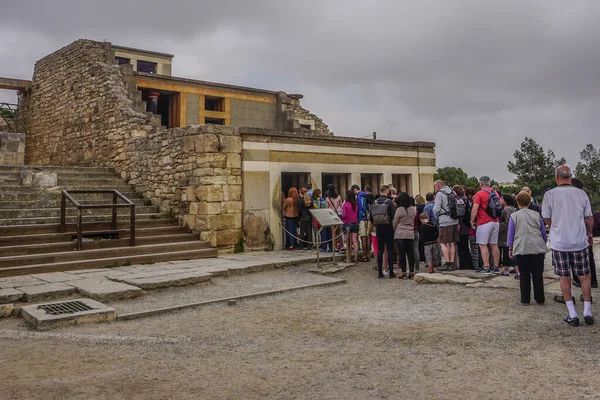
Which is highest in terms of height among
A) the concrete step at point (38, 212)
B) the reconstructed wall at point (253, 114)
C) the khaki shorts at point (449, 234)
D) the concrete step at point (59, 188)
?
the reconstructed wall at point (253, 114)

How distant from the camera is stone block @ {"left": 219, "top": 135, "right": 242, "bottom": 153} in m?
10.5

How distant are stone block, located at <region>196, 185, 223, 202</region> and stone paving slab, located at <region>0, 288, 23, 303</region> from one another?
4544 millimetres

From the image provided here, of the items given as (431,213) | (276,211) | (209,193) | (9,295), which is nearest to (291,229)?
(276,211)

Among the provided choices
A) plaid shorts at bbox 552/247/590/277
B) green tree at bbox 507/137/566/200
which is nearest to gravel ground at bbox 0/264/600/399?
plaid shorts at bbox 552/247/590/277

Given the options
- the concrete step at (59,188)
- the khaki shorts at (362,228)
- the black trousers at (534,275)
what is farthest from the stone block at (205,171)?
the black trousers at (534,275)

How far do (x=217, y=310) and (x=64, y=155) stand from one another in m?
11.8

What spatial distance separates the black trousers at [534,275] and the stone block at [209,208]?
6.39m

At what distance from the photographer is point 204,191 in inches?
405

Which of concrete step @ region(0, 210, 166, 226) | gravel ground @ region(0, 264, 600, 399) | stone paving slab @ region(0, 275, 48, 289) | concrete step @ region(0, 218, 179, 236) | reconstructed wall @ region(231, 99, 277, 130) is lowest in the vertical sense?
gravel ground @ region(0, 264, 600, 399)

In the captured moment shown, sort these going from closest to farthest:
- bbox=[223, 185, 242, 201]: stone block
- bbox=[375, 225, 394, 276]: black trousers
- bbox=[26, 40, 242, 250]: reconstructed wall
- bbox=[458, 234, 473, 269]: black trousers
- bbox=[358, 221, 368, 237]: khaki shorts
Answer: bbox=[375, 225, 394, 276]: black trousers
bbox=[458, 234, 473, 269]: black trousers
bbox=[358, 221, 368, 237]: khaki shorts
bbox=[26, 40, 242, 250]: reconstructed wall
bbox=[223, 185, 242, 201]: stone block

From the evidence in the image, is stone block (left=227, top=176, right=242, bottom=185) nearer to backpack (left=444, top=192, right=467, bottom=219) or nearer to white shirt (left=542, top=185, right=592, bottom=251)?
backpack (left=444, top=192, right=467, bottom=219)

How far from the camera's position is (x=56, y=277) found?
7.44m

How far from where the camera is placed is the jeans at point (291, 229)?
1095 cm

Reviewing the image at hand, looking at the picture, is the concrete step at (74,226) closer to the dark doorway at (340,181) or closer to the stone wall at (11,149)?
the dark doorway at (340,181)
